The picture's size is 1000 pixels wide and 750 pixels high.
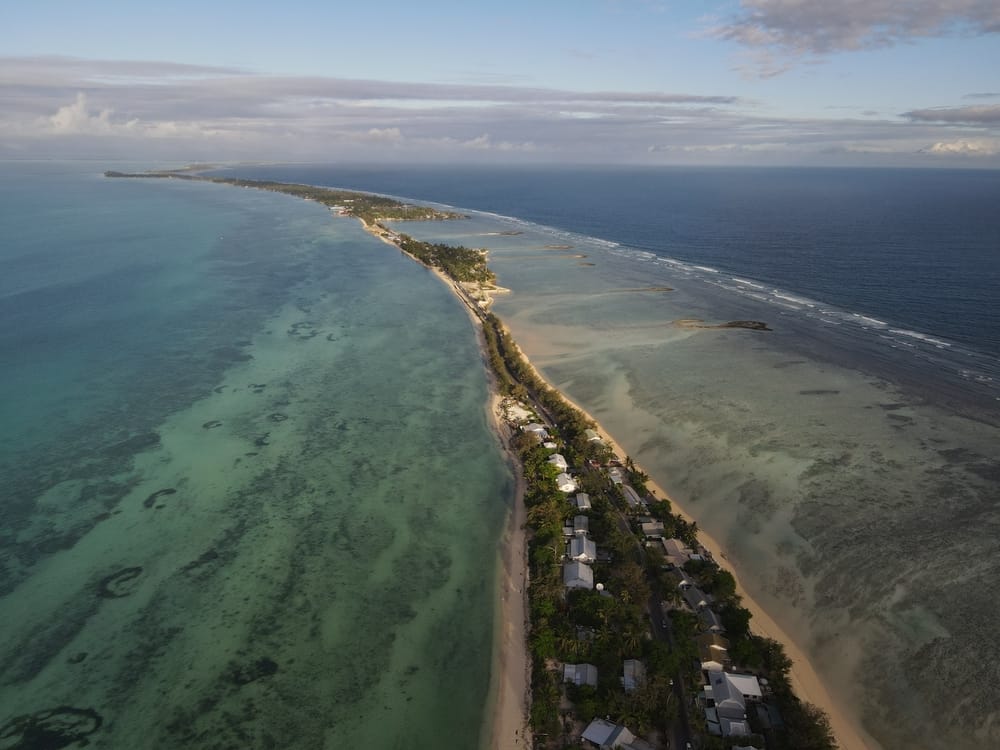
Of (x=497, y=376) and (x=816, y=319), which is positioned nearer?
(x=497, y=376)

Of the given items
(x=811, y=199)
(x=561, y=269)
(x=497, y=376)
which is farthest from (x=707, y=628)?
(x=811, y=199)

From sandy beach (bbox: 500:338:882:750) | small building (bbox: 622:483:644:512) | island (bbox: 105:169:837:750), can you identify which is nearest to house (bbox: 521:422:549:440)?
island (bbox: 105:169:837:750)

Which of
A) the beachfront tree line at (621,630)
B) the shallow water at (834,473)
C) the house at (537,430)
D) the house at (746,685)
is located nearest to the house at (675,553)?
the beachfront tree line at (621,630)

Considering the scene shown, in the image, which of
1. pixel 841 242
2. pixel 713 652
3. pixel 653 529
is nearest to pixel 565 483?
pixel 653 529

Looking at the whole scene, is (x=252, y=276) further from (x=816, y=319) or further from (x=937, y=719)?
(x=937, y=719)

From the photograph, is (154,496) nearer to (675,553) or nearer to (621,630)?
(621,630)

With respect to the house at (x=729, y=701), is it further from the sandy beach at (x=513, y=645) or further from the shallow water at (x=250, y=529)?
the shallow water at (x=250, y=529)
